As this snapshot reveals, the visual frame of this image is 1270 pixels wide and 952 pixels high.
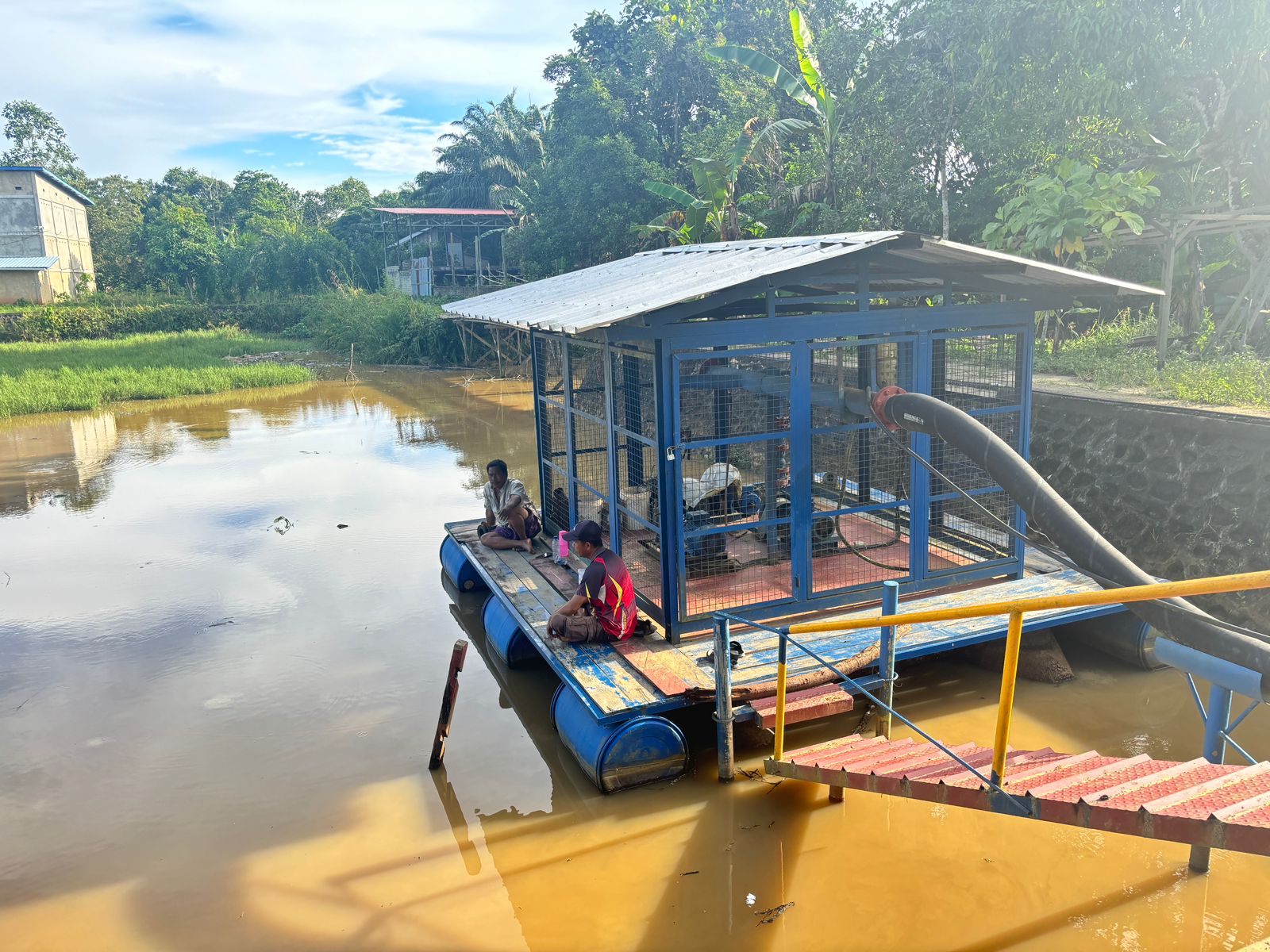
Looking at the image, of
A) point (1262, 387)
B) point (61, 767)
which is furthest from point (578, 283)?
point (1262, 387)

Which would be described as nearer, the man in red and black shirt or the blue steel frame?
the blue steel frame

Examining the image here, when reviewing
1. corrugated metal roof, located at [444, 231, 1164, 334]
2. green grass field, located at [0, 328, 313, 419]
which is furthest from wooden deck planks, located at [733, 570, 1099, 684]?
green grass field, located at [0, 328, 313, 419]

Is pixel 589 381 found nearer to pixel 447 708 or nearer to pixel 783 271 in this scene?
pixel 783 271

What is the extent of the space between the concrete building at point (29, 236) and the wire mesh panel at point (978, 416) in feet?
162

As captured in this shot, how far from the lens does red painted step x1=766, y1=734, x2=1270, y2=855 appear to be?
395cm

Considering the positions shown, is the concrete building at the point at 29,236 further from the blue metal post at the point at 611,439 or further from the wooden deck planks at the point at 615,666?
the blue metal post at the point at 611,439

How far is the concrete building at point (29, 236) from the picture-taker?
45.6 meters

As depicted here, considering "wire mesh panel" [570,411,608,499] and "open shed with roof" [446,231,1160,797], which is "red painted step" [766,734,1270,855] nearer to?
"open shed with roof" [446,231,1160,797]

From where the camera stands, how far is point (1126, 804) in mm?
4160

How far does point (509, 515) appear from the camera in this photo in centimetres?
1078

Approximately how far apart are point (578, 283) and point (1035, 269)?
536 centimetres

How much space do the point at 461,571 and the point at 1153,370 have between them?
32.2ft

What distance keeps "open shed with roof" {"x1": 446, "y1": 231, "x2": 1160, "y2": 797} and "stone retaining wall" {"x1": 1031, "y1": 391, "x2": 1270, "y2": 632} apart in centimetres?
159

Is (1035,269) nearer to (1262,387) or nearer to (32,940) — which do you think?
(1262,387)
